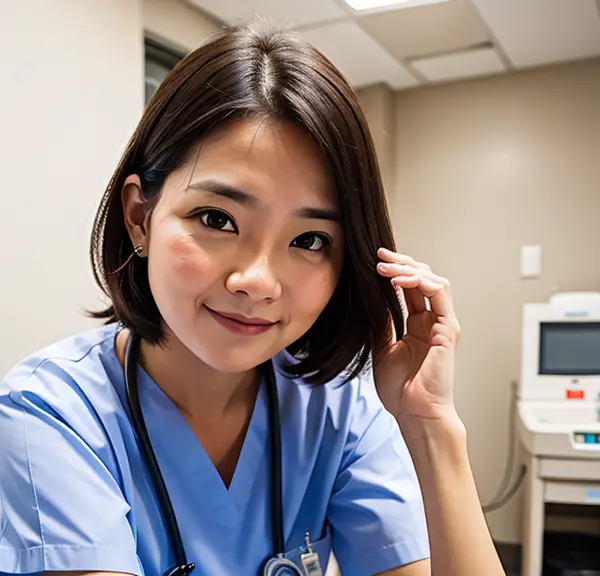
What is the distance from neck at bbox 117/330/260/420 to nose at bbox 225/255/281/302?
0.20 meters

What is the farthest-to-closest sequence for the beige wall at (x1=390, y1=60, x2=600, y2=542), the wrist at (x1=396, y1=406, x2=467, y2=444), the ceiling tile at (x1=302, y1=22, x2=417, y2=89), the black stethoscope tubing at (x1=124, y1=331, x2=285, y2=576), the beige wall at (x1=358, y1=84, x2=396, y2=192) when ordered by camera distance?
the beige wall at (x1=358, y1=84, x2=396, y2=192), the beige wall at (x1=390, y1=60, x2=600, y2=542), the ceiling tile at (x1=302, y1=22, x2=417, y2=89), the wrist at (x1=396, y1=406, x2=467, y2=444), the black stethoscope tubing at (x1=124, y1=331, x2=285, y2=576)

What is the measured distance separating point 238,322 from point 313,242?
0.13 m

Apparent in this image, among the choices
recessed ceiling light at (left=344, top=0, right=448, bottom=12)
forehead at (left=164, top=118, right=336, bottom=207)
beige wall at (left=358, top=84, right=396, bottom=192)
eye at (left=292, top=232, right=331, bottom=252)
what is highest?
recessed ceiling light at (left=344, top=0, right=448, bottom=12)

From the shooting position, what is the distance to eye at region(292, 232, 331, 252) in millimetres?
755

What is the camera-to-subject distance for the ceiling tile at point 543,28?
221 centimetres

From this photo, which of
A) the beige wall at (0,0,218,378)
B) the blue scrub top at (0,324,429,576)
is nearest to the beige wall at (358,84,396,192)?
the beige wall at (0,0,218,378)

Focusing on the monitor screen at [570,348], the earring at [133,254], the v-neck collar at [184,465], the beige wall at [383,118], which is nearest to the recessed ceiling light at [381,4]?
the beige wall at [383,118]

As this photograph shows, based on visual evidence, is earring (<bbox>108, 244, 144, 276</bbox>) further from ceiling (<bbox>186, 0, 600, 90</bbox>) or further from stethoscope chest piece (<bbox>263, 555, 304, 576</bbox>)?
ceiling (<bbox>186, 0, 600, 90</bbox>)

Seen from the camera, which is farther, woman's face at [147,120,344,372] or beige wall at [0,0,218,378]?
beige wall at [0,0,218,378]

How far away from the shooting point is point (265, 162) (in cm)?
71

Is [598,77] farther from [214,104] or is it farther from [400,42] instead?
[214,104]

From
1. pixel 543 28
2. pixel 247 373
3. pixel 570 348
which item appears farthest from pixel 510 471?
pixel 247 373

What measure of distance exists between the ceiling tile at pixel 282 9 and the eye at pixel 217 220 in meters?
1.69

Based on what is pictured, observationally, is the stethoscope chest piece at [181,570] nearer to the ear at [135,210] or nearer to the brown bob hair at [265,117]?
the brown bob hair at [265,117]
